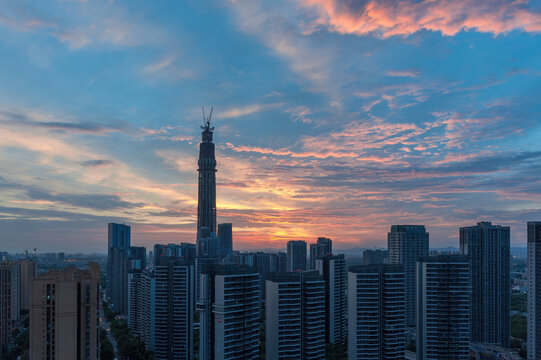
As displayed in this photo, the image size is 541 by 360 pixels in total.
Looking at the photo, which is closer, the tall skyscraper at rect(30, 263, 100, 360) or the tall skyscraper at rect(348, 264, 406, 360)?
the tall skyscraper at rect(30, 263, 100, 360)

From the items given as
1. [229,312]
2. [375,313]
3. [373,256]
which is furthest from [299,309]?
[373,256]

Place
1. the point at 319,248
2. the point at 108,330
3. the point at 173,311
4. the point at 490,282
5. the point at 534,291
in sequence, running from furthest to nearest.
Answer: the point at 319,248
the point at 108,330
the point at 490,282
the point at 534,291
the point at 173,311

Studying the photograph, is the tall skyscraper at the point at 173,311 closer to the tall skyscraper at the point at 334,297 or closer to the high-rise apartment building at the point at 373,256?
the tall skyscraper at the point at 334,297

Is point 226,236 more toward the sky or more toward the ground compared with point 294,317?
more toward the ground

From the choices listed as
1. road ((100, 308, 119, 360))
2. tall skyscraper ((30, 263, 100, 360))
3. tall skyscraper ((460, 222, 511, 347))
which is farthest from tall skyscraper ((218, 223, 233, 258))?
tall skyscraper ((30, 263, 100, 360))

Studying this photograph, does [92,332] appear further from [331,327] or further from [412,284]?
[412,284]

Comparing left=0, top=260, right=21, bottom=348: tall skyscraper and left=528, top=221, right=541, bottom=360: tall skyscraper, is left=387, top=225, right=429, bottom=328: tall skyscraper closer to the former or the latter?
left=528, top=221, right=541, bottom=360: tall skyscraper

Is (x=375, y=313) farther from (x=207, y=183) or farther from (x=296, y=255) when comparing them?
(x=207, y=183)
